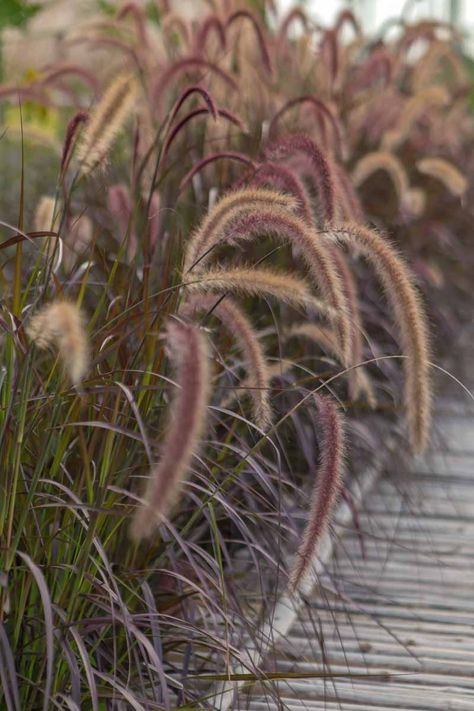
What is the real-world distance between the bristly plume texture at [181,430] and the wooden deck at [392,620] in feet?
2.14

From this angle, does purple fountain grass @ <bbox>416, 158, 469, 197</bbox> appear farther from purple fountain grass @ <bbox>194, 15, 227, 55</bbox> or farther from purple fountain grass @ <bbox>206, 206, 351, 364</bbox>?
purple fountain grass @ <bbox>206, 206, 351, 364</bbox>

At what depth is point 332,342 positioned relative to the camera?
2.58 m

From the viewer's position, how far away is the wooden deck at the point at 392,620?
7.65 ft

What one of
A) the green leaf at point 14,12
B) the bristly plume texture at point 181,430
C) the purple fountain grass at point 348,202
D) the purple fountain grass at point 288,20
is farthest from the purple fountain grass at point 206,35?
the bristly plume texture at point 181,430

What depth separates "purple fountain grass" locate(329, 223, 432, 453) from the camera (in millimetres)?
1852

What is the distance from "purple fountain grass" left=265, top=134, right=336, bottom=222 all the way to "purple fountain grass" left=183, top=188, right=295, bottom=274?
0.69 feet

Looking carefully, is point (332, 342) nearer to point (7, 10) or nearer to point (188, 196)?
point (188, 196)

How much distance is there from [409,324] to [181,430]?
676mm

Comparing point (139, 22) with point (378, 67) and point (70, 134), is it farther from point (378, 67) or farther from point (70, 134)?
point (70, 134)

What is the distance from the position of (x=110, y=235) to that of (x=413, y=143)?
222 centimetres

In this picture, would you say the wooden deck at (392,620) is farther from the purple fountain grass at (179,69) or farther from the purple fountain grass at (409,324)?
the purple fountain grass at (179,69)

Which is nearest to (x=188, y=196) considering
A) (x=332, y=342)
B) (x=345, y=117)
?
(x=332, y=342)

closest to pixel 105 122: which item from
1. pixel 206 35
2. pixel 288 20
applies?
pixel 206 35

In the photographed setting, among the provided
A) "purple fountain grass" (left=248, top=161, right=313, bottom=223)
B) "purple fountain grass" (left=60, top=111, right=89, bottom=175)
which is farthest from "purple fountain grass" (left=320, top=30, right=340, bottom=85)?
"purple fountain grass" (left=60, top=111, right=89, bottom=175)
